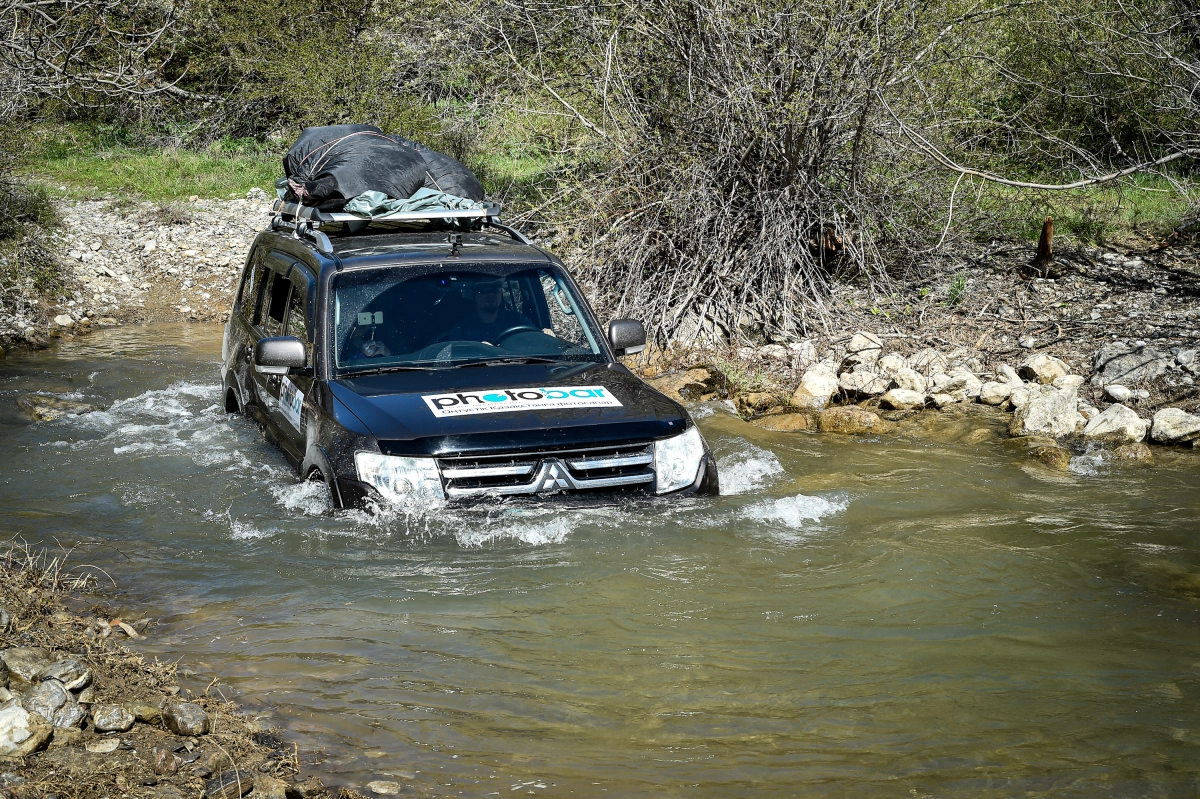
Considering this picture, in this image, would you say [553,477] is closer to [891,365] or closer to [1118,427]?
[1118,427]

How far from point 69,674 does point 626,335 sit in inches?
134

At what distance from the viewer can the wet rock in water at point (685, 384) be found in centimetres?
1005

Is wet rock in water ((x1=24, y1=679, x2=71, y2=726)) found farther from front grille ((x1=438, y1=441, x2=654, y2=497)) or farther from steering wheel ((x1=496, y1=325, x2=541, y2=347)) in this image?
steering wheel ((x1=496, y1=325, x2=541, y2=347))

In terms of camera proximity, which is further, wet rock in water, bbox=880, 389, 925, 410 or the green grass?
the green grass

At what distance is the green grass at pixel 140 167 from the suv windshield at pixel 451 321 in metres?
11.3

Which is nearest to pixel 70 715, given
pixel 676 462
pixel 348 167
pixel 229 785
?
pixel 229 785

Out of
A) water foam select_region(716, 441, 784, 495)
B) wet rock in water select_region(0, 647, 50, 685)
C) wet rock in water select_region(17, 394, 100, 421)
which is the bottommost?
wet rock in water select_region(17, 394, 100, 421)

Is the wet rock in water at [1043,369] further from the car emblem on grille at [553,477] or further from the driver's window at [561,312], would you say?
the car emblem on grille at [553,477]

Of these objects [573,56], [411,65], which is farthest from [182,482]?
[411,65]

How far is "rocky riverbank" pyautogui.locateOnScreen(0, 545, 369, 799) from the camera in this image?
10.8ft

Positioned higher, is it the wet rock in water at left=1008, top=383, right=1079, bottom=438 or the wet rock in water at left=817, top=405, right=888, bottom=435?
the wet rock in water at left=1008, top=383, right=1079, bottom=438

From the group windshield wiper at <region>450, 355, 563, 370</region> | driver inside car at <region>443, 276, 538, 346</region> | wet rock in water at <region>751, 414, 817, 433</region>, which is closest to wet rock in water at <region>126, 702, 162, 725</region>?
windshield wiper at <region>450, 355, 563, 370</region>

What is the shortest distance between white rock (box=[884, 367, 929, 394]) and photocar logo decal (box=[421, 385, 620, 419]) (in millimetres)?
4762

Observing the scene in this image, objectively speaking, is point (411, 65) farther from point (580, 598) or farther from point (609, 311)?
point (580, 598)
